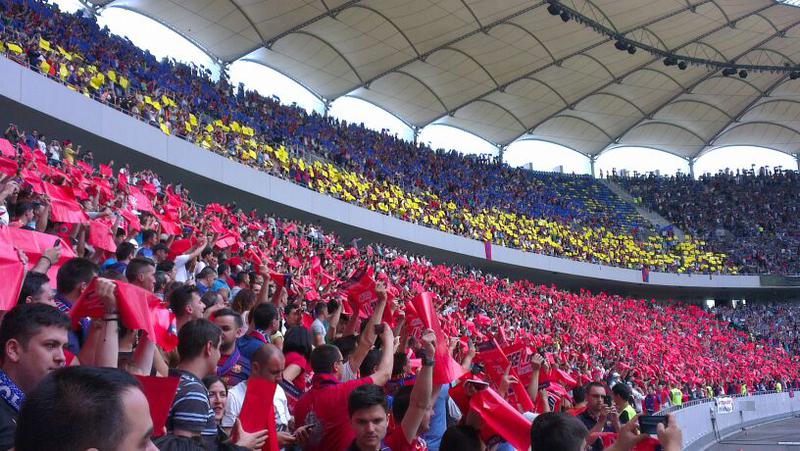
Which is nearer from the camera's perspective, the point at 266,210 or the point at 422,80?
the point at 266,210

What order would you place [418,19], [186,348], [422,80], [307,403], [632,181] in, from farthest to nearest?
[632,181] < [422,80] < [418,19] < [307,403] < [186,348]

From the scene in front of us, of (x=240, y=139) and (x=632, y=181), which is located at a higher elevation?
(x=632, y=181)

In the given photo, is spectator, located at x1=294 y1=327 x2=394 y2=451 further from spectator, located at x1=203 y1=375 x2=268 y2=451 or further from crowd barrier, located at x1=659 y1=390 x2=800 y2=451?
crowd barrier, located at x1=659 y1=390 x2=800 y2=451

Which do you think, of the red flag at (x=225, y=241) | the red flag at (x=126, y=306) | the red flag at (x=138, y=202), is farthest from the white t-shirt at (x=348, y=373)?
the red flag at (x=225, y=241)

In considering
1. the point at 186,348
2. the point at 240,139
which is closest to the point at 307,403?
the point at 186,348

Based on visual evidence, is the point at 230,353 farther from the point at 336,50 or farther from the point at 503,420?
the point at 336,50

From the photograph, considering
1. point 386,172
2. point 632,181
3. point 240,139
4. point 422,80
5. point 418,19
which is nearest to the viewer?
point 240,139

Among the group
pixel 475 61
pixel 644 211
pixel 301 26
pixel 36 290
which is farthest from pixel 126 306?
pixel 644 211

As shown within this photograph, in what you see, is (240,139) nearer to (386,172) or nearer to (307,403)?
(386,172)

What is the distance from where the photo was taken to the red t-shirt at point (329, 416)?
11.8ft

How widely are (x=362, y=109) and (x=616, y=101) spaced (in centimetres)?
1374

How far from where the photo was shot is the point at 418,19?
29719mm

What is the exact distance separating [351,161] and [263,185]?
7099mm

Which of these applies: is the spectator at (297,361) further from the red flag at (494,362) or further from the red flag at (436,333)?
the red flag at (494,362)
